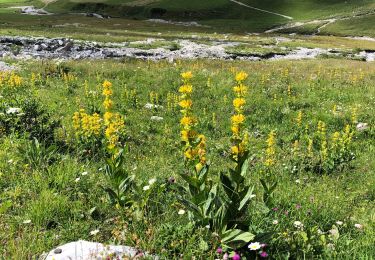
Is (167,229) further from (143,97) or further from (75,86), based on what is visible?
(75,86)

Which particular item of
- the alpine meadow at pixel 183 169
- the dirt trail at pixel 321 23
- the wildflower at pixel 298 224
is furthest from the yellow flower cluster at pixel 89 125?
the dirt trail at pixel 321 23

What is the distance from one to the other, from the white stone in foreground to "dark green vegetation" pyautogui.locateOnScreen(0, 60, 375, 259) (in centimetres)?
25

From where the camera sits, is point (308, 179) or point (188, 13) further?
point (188, 13)

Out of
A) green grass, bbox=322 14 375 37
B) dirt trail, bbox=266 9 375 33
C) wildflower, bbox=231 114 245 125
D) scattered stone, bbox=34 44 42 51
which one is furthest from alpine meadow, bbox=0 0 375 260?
dirt trail, bbox=266 9 375 33

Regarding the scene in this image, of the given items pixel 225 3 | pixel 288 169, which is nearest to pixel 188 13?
pixel 225 3

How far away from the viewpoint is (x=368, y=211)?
23.6 feet

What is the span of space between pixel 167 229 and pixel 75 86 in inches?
551

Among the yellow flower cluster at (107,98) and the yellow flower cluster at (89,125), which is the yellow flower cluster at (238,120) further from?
the yellow flower cluster at (89,125)

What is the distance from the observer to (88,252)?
15.2 feet

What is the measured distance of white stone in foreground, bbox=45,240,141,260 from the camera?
4.48 m

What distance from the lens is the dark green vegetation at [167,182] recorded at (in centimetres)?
512

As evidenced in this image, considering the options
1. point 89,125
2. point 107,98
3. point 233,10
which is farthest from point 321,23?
point 107,98

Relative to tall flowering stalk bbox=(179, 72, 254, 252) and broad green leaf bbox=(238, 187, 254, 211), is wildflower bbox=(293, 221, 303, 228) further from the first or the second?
broad green leaf bbox=(238, 187, 254, 211)

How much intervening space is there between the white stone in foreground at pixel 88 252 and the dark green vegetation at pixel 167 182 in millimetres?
Answer: 251
